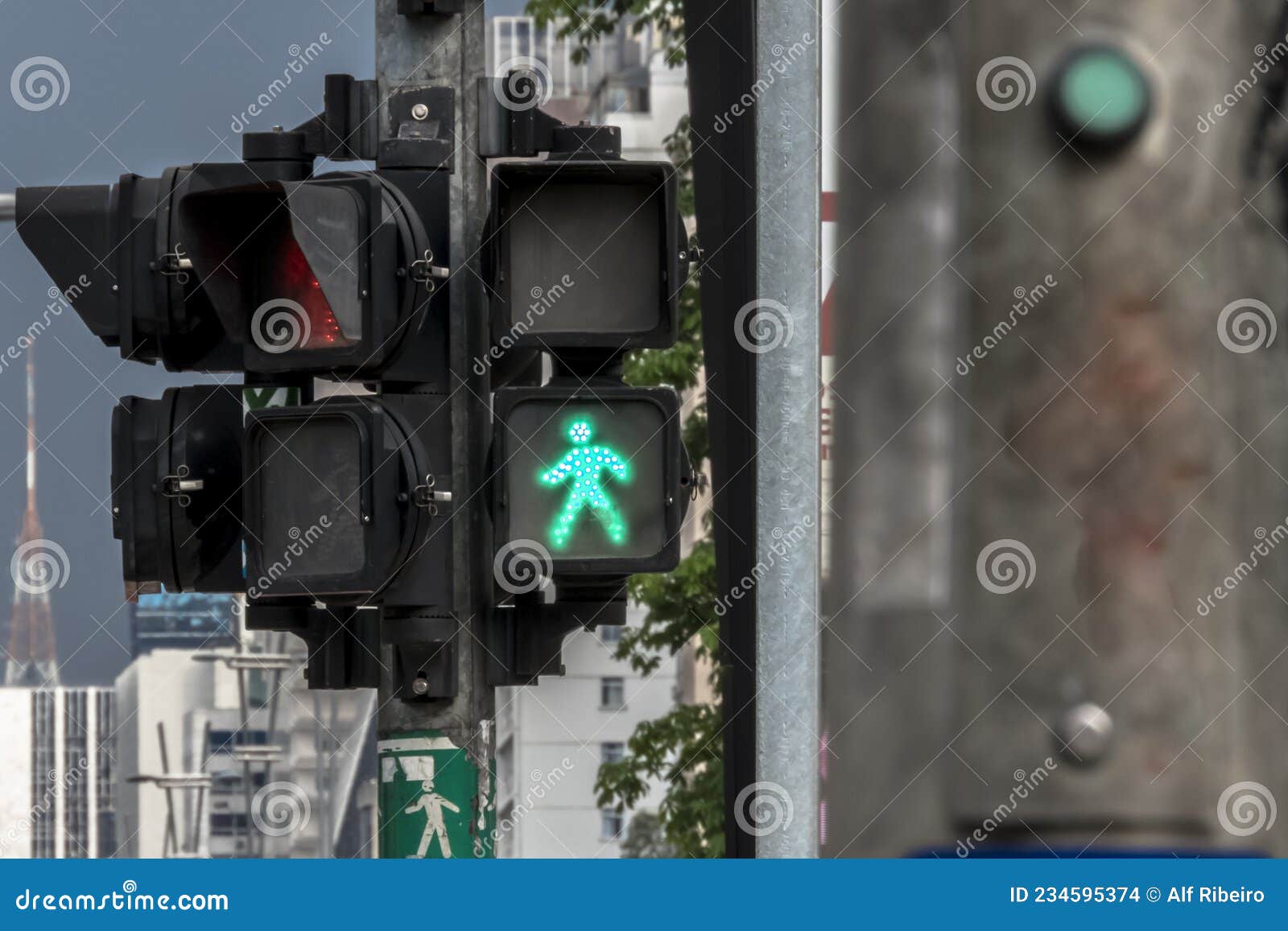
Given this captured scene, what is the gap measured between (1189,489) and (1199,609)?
172mm

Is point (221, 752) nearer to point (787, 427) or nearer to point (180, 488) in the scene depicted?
point (180, 488)

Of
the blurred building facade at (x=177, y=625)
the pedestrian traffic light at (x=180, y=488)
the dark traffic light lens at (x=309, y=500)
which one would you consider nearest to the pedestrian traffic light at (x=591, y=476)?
the dark traffic light lens at (x=309, y=500)

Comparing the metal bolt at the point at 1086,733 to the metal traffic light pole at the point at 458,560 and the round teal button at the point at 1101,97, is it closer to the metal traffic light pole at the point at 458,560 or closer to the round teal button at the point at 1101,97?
the round teal button at the point at 1101,97

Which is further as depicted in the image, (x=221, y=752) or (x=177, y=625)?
(x=177, y=625)

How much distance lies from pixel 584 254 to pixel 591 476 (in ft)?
1.62

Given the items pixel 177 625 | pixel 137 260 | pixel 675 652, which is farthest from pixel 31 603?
pixel 137 260

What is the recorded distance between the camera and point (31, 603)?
4350 centimetres

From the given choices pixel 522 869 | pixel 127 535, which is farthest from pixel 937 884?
pixel 127 535

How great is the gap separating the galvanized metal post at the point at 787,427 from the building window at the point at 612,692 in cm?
5903

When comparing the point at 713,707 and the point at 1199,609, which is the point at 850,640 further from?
the point at 713,707

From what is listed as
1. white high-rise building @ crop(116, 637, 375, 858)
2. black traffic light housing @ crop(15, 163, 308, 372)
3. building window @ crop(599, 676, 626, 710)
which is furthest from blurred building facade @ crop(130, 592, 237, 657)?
black traffic light housing @ crop(15, 163, 308, 372)

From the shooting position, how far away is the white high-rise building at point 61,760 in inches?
2247

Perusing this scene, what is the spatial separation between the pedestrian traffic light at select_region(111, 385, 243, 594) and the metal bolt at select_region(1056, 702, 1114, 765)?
2232mm

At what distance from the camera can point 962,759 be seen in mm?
2904
